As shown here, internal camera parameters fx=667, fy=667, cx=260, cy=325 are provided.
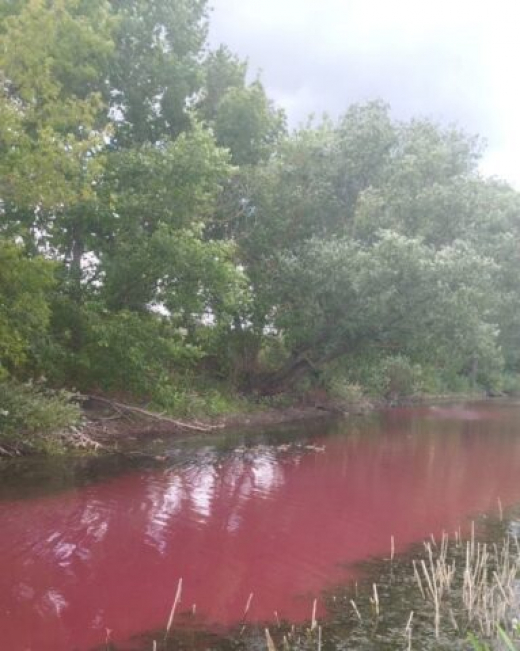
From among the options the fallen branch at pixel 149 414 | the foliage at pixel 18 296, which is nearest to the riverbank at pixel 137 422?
the fallen branch at pixel 149 414

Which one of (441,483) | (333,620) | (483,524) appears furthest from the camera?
(441,483)

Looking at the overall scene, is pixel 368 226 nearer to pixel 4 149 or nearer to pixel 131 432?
pixel 131 432

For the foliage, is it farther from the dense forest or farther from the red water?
the red water

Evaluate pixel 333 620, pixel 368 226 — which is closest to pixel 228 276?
pixel 368 226

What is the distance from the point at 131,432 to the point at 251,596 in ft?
48.4

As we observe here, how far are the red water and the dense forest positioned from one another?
424 centimetres

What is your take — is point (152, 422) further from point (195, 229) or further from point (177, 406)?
point (195, 229)

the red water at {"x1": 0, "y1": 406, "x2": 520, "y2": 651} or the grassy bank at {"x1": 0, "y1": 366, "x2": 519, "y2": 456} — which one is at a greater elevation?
the grassy bank at {"x1": 0, "y1": 366, "x2": 519, "y2": 456}

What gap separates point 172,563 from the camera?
10.9 meters

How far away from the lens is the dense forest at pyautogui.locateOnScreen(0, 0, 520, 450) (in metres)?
16.7

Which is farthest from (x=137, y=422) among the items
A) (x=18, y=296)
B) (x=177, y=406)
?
(x=18, y=296)

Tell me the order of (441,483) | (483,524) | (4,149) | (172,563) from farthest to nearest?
(441,483) → (4,149) → (483,524) → (172,563)

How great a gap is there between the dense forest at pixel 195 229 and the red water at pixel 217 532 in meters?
4.24

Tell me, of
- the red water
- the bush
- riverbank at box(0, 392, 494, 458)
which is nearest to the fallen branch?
riverbank at box(0, 392, 494, 458)
